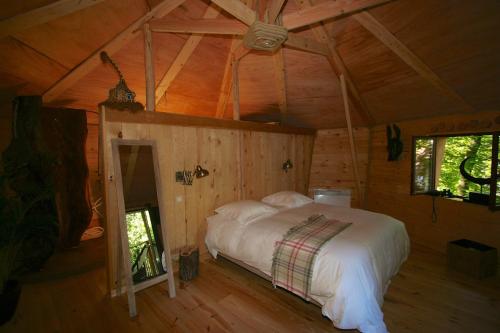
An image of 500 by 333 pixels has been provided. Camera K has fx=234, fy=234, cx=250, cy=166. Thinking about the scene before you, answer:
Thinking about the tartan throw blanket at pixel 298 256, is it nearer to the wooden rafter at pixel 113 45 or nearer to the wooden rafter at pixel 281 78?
the wooden rafter at pixel 281 78

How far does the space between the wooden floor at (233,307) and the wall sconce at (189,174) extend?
1.14 metres

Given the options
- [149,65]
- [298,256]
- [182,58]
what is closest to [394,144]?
[298,256]

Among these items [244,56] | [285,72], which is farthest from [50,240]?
[285,72]

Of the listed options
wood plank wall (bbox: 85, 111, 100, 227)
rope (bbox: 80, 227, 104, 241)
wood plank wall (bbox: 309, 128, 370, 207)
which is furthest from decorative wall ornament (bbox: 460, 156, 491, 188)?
rope (bbox: 80, 227, 104, 241)

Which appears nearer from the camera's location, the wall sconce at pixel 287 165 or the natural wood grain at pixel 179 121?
the natural wood grain at pixel 179 121

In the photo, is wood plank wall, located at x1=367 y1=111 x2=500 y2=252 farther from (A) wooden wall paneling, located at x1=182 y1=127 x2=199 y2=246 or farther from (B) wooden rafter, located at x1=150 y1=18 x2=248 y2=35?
(A) wooden wall paneling, located at x1=182 y1=127 x2=199 y2=246

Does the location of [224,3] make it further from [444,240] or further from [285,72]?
[444,240]

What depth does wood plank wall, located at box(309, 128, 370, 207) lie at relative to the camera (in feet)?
14.4

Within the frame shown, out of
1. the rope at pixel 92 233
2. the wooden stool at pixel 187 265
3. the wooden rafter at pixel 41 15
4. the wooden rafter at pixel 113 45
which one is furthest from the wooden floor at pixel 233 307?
the wooden rafter at pixel 41 15

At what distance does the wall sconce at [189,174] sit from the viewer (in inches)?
114

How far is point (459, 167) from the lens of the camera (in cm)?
338

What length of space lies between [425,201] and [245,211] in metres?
2.82

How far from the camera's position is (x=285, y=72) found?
12.0 ft

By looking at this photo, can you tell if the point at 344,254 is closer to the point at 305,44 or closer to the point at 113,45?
the point at 305,44
